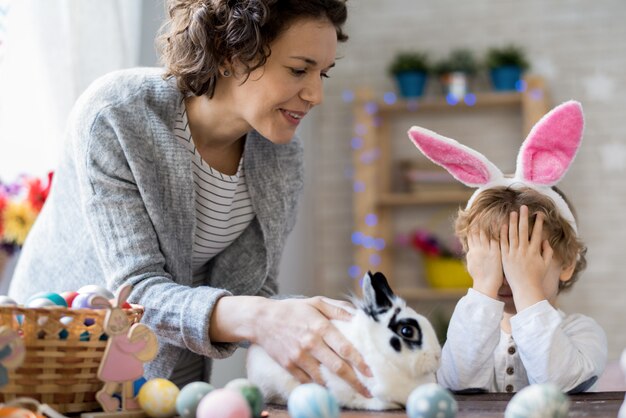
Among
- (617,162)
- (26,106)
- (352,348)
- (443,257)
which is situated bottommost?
(443,257)

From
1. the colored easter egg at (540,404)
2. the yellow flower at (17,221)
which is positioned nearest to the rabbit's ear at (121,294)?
the colored easter egg at (540,404)

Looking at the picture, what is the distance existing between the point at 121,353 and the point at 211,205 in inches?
24.5

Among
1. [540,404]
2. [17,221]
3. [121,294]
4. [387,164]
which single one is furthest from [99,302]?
[387,164]

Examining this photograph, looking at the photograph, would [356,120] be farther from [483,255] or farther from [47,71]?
A: [483,255]

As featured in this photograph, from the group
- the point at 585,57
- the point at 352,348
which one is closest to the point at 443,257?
the point at 585,57

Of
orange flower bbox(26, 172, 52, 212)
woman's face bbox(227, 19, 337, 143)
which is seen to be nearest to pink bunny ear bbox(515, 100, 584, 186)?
woman's face bbox(227, 19, 337, 143)

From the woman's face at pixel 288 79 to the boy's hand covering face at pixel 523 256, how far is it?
42cm

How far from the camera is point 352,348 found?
98 centimetres

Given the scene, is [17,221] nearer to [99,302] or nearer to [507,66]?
[99,302]

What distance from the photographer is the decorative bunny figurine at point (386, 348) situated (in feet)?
3.17

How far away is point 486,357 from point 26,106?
136 cm

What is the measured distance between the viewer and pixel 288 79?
141cm

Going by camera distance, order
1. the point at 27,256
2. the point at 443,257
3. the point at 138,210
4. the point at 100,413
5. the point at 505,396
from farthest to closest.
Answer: the point at 443,257
the point at 27,256
the point at 138,210
the point at 505,396
the point at 100,413

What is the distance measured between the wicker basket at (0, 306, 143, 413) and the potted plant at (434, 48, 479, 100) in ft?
11.9
